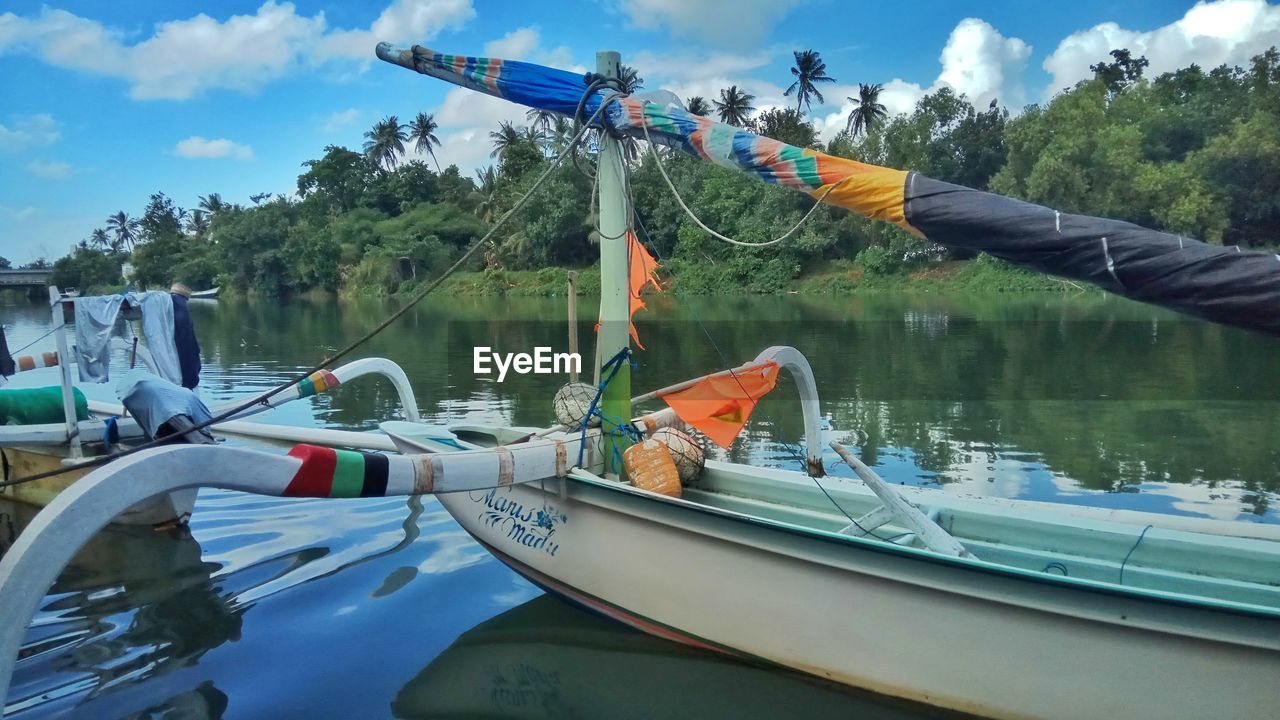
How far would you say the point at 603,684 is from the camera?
14.9 ft

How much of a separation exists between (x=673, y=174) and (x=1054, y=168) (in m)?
15.7

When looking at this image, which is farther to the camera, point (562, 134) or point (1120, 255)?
point (562, 134)

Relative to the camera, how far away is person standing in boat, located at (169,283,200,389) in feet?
24.2

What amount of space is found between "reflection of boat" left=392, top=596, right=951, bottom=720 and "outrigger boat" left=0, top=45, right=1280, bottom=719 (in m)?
0.13

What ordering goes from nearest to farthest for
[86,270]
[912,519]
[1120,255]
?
[1120,255]
[912,519]
[86,270]

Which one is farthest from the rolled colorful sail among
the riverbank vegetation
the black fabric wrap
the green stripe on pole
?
the riverbank vegetation

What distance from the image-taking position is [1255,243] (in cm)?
3356

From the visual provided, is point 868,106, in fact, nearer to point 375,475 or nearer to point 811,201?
point 811,201

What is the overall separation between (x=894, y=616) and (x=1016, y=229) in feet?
5.95

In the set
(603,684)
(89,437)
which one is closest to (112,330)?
(89,437)

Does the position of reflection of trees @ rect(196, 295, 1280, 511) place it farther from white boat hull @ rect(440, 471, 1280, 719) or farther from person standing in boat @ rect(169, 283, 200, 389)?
person standing in boat @ rect(169, 283, 200, 389)

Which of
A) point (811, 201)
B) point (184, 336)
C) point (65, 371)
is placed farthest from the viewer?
point (811, 201)

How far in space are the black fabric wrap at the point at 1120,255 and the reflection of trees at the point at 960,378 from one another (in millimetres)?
2855

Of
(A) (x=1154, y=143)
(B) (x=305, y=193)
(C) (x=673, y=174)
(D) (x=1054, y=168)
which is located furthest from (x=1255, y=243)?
(B) (x=305, y=193)
